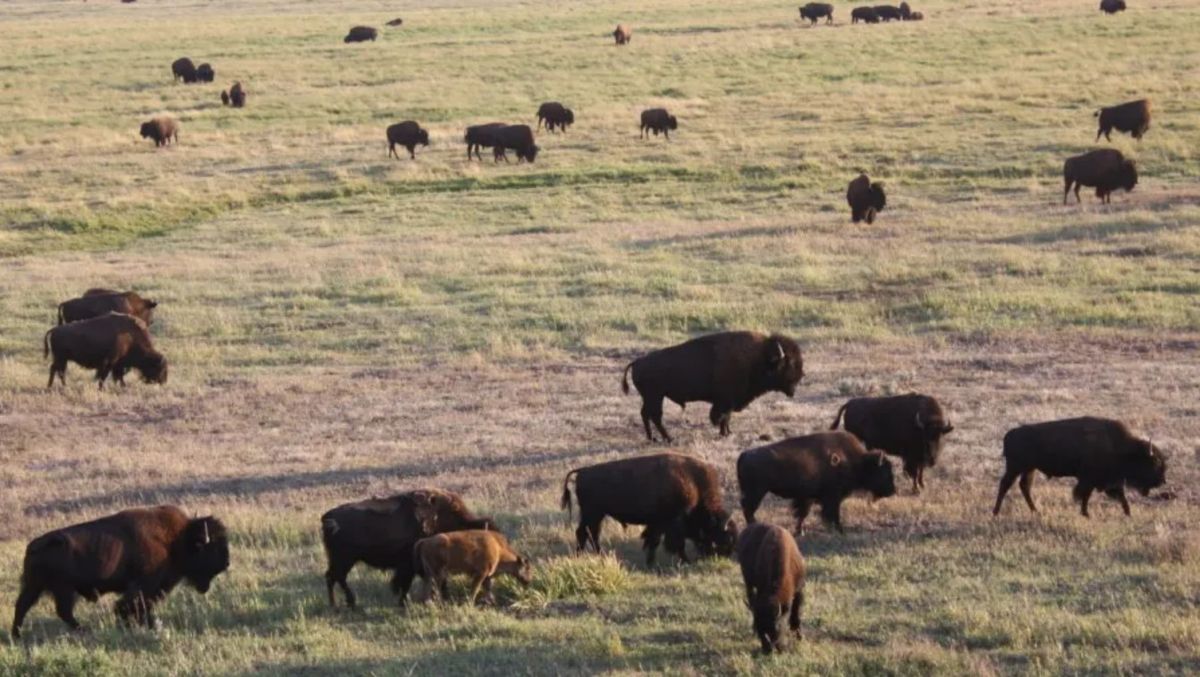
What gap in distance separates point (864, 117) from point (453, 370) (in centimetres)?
2571

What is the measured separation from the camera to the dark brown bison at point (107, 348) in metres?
20.1

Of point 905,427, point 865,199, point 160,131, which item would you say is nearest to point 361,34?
point 160,131

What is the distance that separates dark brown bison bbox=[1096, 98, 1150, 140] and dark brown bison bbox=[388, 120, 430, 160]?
16390 mm

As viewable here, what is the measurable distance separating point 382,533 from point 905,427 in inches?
201

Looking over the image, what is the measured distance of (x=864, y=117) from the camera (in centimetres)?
4350

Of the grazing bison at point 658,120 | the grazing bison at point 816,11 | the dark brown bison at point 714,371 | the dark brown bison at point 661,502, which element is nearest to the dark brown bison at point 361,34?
the grazing bison at point 816,11

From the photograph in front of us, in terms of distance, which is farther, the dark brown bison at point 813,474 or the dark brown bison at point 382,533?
the dark brown bison at point 813,474

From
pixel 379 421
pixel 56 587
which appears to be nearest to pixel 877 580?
pixel 56 587

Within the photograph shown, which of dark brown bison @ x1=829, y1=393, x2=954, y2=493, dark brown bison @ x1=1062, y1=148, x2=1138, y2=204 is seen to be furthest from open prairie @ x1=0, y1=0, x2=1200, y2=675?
dark brown bison @ x1=1062, y1=148, x2=1138, y2=204

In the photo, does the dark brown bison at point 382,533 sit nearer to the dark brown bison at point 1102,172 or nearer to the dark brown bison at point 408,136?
the dark brown bison at point 1102,172

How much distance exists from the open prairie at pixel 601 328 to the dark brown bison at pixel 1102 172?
40.6 inches

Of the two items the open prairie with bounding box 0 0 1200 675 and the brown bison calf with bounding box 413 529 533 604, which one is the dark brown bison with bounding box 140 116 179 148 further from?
the brown bison calf with bounding box 413 529 533 604

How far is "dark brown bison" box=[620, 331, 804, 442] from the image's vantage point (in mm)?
15961

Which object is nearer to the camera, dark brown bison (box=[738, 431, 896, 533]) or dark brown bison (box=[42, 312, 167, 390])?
dark brown bison (box=[738, 431, 896, 533])
